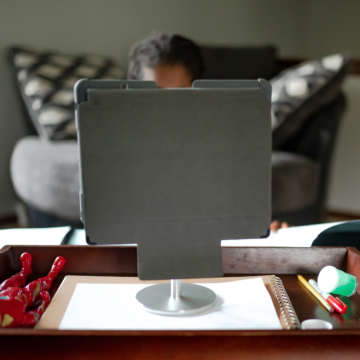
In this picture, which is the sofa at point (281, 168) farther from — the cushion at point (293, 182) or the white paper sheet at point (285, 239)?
the white paper sheet at point (285, 239)

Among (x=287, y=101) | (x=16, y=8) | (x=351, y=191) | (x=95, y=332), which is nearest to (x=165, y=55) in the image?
(x=287, y=101)

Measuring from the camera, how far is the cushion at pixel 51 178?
157 cm

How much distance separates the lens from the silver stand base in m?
0.47

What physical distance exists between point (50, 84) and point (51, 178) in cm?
45

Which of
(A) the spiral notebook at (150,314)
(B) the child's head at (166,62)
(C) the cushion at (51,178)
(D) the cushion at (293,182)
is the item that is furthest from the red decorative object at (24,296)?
(D) the cushion at (293,182)

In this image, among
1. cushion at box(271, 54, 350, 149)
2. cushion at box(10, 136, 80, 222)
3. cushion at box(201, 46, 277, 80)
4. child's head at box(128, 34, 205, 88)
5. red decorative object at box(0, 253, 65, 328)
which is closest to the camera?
red decorative object at box(0, 253, 65, 328)

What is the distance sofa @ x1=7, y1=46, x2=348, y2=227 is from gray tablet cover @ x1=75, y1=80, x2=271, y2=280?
1117 millimetres

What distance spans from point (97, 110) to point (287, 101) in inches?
55.3

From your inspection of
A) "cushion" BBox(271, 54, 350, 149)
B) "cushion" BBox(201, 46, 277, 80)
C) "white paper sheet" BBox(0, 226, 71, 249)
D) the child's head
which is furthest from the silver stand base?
"cushion" BBox(201, 46, 277, 80)

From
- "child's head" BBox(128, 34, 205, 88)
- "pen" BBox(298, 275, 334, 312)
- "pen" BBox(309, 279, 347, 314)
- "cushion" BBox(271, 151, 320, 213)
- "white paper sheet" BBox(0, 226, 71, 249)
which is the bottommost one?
"cushion" BBox(271, 151, 320, 213)

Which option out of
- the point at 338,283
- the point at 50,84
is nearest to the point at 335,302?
the point at 338,283

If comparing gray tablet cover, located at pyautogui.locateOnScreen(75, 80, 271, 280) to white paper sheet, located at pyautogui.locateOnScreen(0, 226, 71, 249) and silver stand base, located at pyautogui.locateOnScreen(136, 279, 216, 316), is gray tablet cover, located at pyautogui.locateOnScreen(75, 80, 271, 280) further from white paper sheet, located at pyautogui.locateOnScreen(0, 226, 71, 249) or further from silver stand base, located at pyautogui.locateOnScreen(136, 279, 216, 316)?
white paper sheet, located at pyautogui.locateOnScreen(0, 226, 71, 249)

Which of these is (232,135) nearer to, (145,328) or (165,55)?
(145,328)

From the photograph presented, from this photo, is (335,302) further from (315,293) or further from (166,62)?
(166,62)
